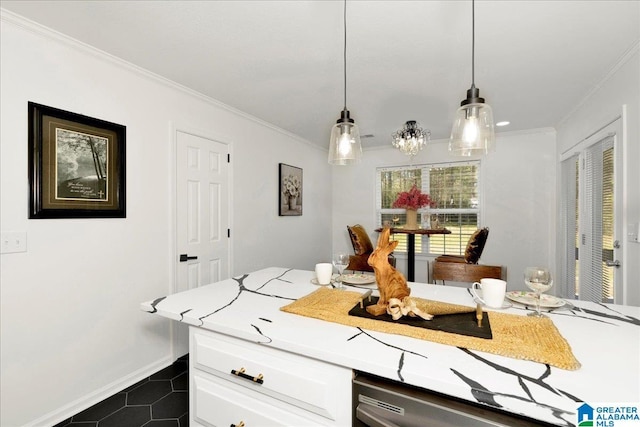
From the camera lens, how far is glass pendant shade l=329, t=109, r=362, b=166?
1.64 metres

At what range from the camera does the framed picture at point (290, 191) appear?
159 inches

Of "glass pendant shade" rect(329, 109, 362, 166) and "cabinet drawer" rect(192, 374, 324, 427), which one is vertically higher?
"glass pendant shade" rect(329, 109, 362, 166)

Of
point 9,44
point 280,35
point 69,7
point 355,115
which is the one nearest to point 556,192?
point 355,115

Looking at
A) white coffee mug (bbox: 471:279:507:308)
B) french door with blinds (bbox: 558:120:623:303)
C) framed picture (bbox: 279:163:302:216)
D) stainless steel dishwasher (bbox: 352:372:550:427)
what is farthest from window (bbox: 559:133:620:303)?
framed picture (bbox: 279:163:302:216)

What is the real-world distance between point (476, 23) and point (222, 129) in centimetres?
236

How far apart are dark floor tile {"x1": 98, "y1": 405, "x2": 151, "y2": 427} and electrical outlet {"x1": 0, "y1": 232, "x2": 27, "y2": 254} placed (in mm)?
1175

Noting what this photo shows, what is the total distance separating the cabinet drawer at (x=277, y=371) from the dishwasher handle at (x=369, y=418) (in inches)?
1.9

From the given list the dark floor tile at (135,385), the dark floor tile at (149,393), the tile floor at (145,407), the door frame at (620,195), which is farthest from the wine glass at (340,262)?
the door frame at (620,195)

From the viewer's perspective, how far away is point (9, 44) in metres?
1.69

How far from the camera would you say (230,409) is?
3.76ft

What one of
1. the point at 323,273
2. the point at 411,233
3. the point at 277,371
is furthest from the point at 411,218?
the point at 277,371

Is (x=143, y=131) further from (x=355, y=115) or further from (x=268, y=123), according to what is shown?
(x=355, y=115)

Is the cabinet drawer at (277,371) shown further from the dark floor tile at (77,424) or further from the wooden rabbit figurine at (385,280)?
the dark floor tile at (77,424)

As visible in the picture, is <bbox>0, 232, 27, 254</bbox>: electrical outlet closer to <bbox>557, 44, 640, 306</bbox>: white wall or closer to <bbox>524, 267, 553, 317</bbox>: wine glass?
<bbox>524, 267, 553, 317</bbox>: wine glass
